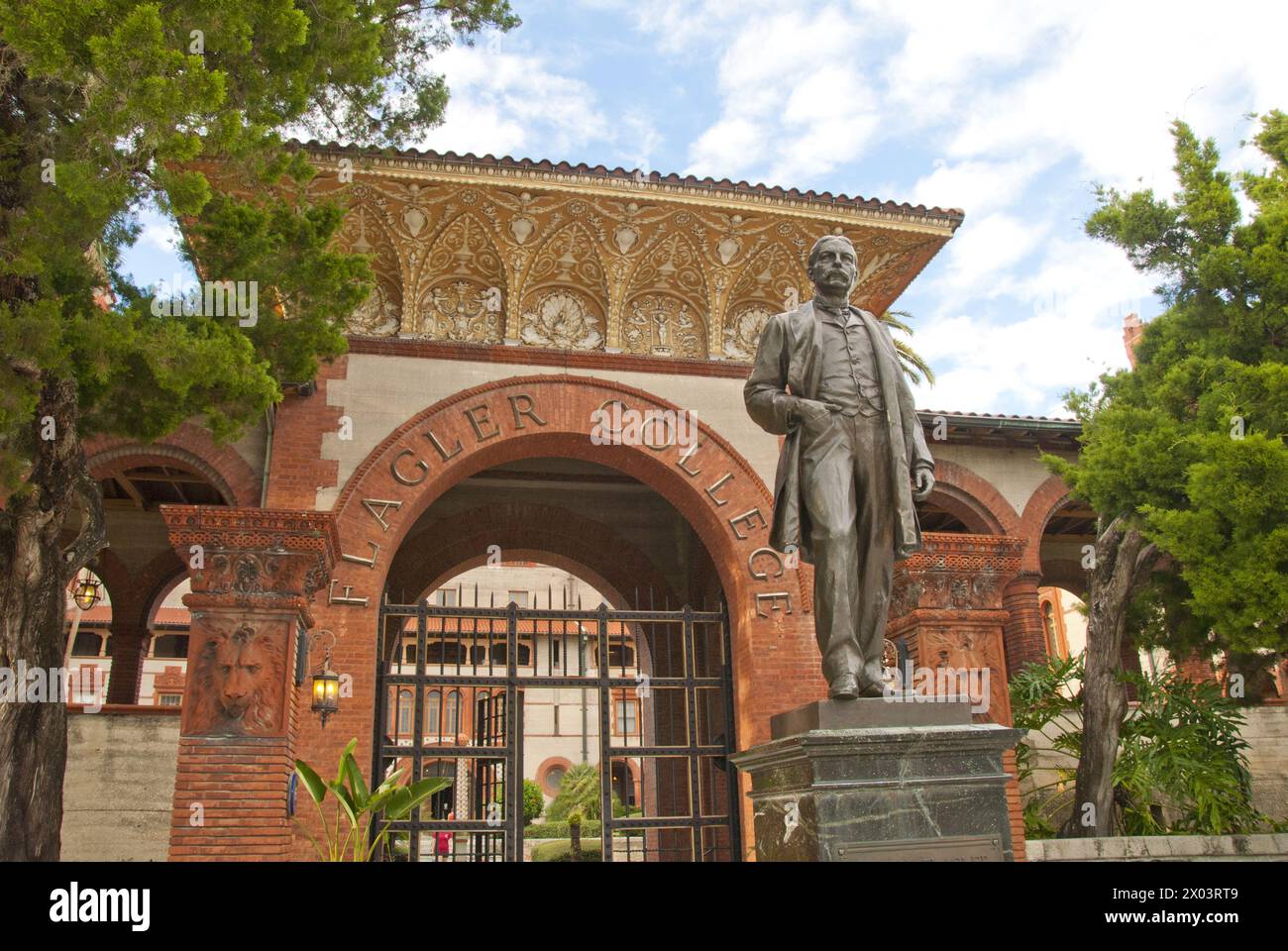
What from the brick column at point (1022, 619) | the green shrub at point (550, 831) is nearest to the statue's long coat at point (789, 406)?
the brick column at point (1022, 619)

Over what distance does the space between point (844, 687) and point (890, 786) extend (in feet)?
1.33

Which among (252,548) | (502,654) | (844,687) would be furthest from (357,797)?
(502,654)

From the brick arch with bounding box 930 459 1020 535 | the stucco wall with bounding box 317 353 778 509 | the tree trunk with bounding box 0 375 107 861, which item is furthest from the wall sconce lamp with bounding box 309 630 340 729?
the brick arch with bounding box 930 459 1020 535

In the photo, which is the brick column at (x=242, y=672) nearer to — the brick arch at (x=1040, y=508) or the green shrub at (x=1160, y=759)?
the green shrub at (x=1160, y=759)

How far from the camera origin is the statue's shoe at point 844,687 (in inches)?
164

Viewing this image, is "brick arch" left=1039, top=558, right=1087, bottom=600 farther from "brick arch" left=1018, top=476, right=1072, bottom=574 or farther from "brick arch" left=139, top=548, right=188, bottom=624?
"brick arch" left=139, top=548, right=188, bottom=624

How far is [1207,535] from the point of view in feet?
30.8

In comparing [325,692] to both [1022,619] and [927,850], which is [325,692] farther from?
[1022,619]

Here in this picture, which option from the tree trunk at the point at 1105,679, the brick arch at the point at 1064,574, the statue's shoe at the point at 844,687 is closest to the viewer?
the statue's shoe at the point at 844,687

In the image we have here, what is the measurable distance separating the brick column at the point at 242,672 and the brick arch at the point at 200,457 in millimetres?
1005

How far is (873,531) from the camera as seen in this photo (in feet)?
14.9

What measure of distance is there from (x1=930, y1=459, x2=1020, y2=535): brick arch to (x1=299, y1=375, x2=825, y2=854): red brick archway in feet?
13.1

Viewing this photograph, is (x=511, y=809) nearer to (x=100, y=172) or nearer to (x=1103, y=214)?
(x=100, y=172)
